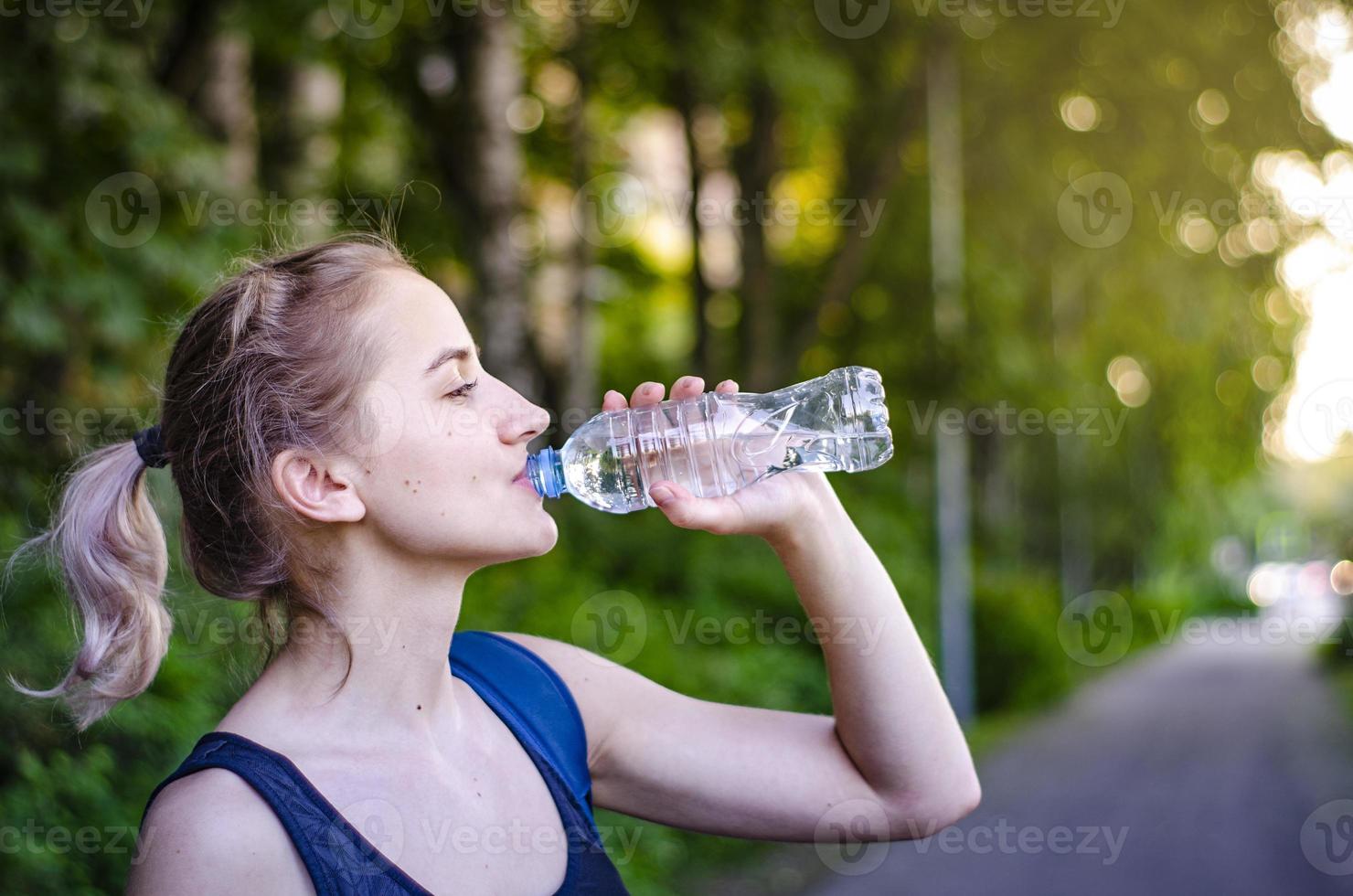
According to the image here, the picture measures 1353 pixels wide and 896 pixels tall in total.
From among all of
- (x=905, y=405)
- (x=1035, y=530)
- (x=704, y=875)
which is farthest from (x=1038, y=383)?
(x=1035, y=530)

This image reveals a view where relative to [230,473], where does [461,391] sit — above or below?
above

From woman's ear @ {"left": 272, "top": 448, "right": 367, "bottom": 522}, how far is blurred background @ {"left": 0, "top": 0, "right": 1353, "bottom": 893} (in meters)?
0.73

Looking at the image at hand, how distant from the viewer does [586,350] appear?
11500 millimetres

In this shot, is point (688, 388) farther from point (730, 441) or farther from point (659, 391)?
point (730, 441)

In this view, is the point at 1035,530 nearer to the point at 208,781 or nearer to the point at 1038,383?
the point at 1038,383

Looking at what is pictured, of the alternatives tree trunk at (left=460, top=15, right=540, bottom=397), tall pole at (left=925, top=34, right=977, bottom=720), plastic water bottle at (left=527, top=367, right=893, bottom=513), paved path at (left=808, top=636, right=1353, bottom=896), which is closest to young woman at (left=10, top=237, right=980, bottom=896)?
plastic water bottle at (left=527, top=367, right=893, bottom=513)

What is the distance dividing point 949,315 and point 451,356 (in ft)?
41.4

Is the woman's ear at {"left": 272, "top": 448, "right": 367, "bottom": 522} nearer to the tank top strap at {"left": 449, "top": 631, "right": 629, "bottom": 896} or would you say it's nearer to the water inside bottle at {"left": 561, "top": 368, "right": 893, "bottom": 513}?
the tank top strap at {"left": 449, "top": 631, "right": 629, "bottom": 896}

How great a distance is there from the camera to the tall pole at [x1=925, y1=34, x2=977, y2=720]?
45.5ft

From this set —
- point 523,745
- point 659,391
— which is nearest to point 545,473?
point 659,391

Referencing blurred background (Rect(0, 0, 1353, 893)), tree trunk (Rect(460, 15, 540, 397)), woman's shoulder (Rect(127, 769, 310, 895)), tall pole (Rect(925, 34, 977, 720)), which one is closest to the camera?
woman's shoulder (Rect(127, 769, 310, 895))

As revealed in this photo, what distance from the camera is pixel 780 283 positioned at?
53.6 ft

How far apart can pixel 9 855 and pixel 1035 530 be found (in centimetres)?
2585

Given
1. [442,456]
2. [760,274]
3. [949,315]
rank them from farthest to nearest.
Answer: [949,315]
[760,274]
[442,456]
